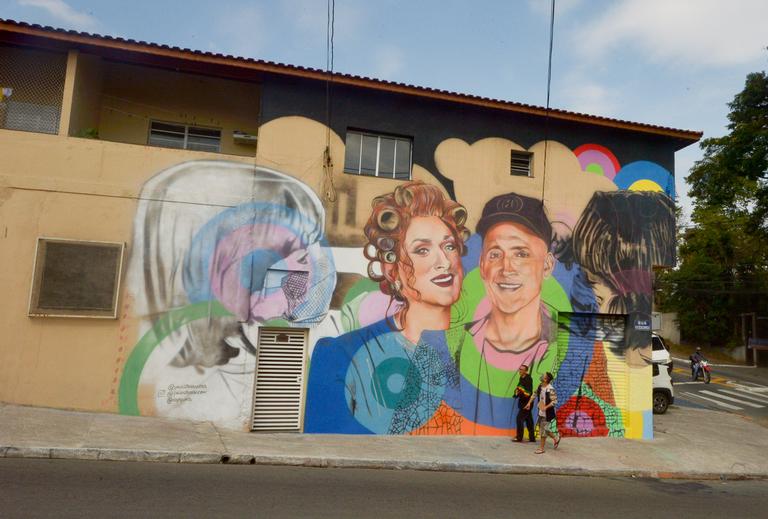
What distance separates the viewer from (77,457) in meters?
6.75

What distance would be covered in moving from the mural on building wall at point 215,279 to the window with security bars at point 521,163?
444 cm

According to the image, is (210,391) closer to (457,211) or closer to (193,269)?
(193,269)

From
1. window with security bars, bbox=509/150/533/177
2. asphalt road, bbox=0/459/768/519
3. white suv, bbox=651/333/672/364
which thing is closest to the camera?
asphalt road, bbox=0/459/768/519

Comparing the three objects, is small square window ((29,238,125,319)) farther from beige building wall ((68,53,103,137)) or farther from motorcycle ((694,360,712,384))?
motorcycle ((694,360,712,384))

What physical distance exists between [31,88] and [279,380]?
279 inches

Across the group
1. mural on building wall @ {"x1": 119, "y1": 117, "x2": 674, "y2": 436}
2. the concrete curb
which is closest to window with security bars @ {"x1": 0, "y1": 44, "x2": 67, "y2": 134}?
mural on building wall @ {"x1": 119, "y1": 117, "x2": 674, "y2": 436}

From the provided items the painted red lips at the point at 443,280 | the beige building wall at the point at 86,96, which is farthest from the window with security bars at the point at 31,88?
the painted red lips at the point at 443,280

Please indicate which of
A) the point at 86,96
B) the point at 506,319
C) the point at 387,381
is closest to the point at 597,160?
the point at 506,319

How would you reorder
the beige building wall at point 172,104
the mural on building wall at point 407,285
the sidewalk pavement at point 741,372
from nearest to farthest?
1. the mural on building wall at point 407,285
2. the beige building wall at point 172,104
3. the sidewalk pavement at point 741,372

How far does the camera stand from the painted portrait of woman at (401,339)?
32.2 ft

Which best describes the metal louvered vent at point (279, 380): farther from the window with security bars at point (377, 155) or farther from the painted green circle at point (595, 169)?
the painted green circle at point (595, 169)

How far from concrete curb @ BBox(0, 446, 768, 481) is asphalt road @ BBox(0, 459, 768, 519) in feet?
0.79

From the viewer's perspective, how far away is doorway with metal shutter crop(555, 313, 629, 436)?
10969mm

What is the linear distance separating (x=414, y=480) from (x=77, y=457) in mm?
4440
